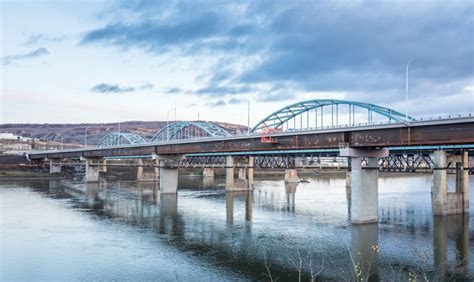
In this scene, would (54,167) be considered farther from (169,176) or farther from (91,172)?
(169,176)

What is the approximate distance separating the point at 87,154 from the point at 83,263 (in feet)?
310

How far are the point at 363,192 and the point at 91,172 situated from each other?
91.4m

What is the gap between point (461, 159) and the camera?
5594 cm

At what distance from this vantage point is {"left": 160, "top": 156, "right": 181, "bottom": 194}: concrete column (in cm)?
8356

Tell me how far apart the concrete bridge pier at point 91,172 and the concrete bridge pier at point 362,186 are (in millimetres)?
89325

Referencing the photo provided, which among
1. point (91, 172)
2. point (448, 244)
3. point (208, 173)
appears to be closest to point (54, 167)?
point (91, 172)

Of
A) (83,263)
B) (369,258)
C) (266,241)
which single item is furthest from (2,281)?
(369,258)

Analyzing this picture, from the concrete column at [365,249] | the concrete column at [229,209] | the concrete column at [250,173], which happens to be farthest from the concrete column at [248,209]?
the concrete column at [250,173]

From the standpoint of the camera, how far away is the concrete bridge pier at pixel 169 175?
83.6 m

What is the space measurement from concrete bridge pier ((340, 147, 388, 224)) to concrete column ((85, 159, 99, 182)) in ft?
293

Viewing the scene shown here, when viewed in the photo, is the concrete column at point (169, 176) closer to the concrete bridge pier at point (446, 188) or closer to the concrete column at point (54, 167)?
the concrete bridge pier at point (446, 188)

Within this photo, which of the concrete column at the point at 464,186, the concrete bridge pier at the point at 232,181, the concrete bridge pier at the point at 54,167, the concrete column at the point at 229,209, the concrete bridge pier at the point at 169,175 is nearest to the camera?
the concrete column at the point at 229,209

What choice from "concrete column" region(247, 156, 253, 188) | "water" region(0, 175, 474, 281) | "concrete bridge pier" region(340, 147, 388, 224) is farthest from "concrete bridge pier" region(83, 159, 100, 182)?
"concrete bridge pier" region(340, 147, 388, 224)

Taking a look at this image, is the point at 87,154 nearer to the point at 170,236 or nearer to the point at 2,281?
the point at 170,236
